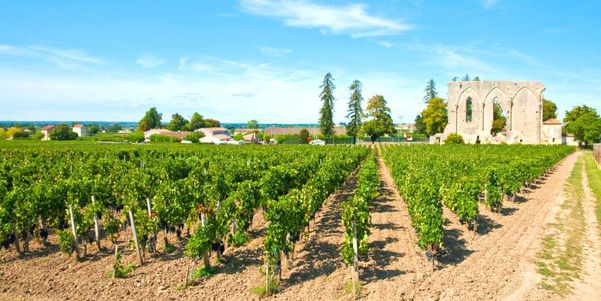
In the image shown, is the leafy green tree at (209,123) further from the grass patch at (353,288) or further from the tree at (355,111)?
the grass patch at (353,288)

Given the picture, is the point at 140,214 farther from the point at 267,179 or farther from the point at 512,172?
the point at 512,172

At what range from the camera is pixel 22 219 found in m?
11.2

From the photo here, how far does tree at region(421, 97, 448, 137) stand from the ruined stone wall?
952 centimetres

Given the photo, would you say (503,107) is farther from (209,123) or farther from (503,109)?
(209,123)

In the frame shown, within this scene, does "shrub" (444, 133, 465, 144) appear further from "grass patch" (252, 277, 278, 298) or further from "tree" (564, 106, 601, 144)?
"grass patch" (252, 277, 278, 298)

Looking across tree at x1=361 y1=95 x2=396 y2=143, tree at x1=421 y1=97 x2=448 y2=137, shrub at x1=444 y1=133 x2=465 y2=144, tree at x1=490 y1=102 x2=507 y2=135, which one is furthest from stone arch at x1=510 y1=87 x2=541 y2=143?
tree at x1=361 y1=95 x2=396 y2=143

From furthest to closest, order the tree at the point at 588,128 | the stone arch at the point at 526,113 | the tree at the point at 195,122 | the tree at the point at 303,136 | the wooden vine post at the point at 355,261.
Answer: the tree at the point at 195,122 → the tree at the point at 303,136 → the stone arch at the point at 526,113 → the tree at the point at 588,128 → the wooden vine post at the point at 355,261

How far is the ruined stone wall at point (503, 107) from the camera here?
6969 cm

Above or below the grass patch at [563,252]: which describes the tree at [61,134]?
above

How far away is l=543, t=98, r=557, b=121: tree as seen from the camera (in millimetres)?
96875

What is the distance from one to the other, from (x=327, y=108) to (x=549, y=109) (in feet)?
184

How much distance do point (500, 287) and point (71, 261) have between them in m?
10.8

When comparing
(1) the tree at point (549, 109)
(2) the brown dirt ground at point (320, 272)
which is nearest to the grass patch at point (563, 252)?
(2) the brown dirt ground at point (320, 272)

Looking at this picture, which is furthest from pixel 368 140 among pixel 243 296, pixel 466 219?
pixel 243 296
